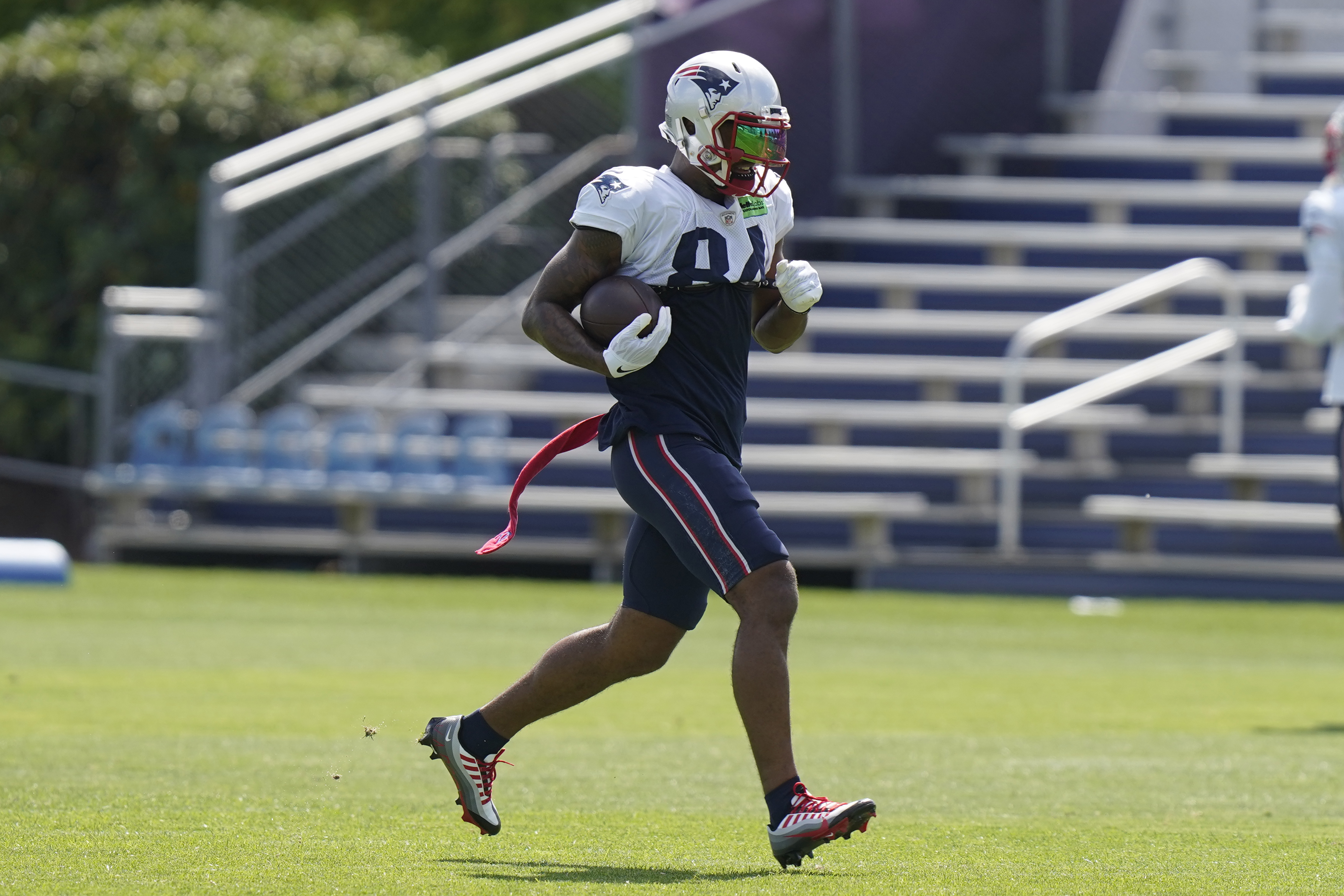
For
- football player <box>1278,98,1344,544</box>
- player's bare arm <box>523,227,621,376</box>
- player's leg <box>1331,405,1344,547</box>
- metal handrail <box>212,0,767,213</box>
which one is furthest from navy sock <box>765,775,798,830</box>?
metal handrail <box>212,0,767,213</box>

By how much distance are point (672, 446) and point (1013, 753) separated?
8.65 ft

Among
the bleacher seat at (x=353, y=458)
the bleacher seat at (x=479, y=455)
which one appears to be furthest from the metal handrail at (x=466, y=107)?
the bleacher seat at (x=479, y=455)

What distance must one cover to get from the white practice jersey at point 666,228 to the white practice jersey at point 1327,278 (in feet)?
13.9

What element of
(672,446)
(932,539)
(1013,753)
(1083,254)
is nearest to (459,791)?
(672,446)

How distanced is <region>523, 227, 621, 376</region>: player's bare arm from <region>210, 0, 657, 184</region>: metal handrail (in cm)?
1117

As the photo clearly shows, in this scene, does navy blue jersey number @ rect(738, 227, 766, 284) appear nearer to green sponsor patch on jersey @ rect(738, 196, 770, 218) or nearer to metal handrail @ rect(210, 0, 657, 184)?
green sponsor patch on jersey @ rect(738, 196, 770, 218)

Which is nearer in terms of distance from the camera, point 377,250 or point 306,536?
point 306,536

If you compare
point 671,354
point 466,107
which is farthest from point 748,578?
point 466,107

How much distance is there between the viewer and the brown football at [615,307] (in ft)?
17.7

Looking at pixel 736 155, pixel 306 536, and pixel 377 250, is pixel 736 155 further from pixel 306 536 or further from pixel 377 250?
pixel 377 250

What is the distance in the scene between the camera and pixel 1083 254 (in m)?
17.8

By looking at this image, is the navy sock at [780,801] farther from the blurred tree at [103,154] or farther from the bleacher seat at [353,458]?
the blurred tree at [103,154]

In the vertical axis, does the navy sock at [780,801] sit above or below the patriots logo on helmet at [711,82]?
below

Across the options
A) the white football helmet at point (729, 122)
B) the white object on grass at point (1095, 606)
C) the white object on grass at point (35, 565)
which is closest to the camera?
the white football helmet at point (729, 122)
